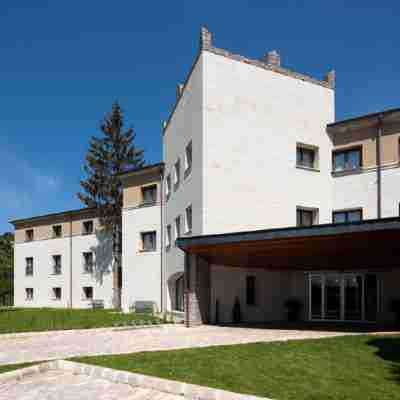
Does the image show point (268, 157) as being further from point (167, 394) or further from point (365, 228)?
point (167, 394)

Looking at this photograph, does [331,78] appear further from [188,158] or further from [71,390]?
[71,390]

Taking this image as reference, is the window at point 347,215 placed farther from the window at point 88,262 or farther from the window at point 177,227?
the window at point 88,262

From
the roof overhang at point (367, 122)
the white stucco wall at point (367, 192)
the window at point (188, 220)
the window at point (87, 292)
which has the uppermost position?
the roof overhang at point (367, 122)

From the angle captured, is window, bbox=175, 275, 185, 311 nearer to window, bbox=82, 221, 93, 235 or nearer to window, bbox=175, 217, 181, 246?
window, bbox=175, 217, 181, 246

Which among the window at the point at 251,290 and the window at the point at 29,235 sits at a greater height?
the window at the point at 29,235

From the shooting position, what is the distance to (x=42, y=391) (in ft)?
27.1

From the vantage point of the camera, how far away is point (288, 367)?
9273mm

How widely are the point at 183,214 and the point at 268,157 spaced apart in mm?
5249

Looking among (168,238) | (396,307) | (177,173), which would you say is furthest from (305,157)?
(168,238)

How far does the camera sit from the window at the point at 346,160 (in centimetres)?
2330

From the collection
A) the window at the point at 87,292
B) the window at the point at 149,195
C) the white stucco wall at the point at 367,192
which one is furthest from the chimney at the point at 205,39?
the window at the point at 87,292

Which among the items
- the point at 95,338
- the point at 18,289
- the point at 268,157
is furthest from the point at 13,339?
the point at 18,289

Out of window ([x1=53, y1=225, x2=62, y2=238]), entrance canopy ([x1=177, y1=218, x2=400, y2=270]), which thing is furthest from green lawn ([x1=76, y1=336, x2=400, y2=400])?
window ([x1=53, y1=225, x2=62, y2=238])

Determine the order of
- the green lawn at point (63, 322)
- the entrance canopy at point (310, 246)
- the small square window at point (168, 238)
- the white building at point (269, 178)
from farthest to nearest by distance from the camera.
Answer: the small square window at point (168, 238)
the white building at point (269, 178)
the green lawn at point (63, 322)
the entrance canopy at point (310, 246)
